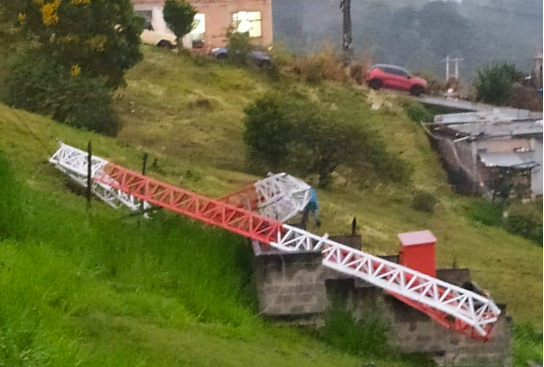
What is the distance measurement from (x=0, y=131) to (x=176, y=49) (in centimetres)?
63

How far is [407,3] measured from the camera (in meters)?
2.88

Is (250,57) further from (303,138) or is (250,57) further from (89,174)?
(89,174)

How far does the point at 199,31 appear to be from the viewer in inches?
105

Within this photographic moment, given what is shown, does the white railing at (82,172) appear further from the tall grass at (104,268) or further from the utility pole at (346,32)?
the utility pole at (346,32)

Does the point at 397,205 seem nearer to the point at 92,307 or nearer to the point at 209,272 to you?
the point at 209,272

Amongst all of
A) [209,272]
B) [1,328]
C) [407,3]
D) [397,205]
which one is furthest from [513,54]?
[1,328]

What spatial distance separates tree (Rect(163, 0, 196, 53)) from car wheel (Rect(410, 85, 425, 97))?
0.81 metres

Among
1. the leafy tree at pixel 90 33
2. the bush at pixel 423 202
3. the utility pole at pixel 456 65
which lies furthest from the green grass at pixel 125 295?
the utility pole at pixel 456 65

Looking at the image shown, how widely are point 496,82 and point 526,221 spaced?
1.68 ft

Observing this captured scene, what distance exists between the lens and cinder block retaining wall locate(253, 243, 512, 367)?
2.47 metres

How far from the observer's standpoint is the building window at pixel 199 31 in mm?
2662

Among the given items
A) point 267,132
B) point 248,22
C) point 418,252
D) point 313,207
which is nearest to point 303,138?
point 267,132

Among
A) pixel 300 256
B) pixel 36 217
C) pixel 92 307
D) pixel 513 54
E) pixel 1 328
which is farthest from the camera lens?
pixel 513 54

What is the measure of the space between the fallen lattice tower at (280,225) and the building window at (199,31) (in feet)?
1.62
